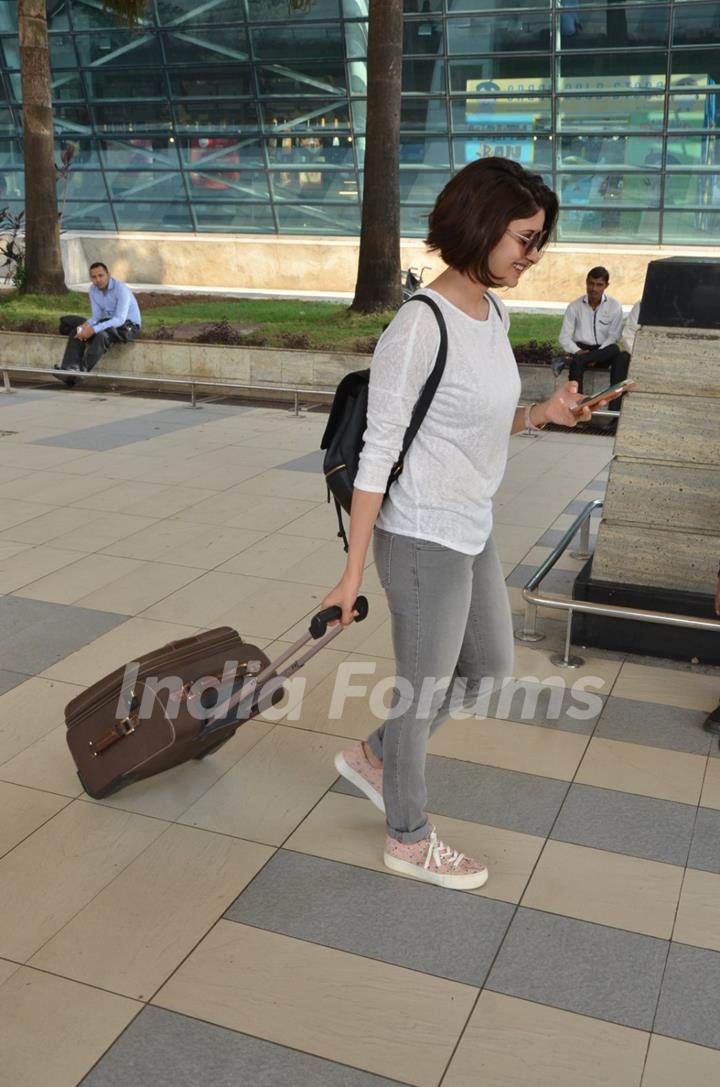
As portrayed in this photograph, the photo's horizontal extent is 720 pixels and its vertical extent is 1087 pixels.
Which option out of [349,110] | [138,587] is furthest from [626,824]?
Answer: [349,110]

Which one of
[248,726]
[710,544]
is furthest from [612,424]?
[248,726]

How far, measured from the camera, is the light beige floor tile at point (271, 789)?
3445mm

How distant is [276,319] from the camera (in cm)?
1516

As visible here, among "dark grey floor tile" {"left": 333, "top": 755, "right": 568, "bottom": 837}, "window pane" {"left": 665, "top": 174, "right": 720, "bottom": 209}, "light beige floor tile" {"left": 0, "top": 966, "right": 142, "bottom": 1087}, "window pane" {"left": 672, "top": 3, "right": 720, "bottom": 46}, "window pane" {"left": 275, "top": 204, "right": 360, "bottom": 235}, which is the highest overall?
"window pane" {"left": 672, "top": 3, "right": 720, "bottom": 46}

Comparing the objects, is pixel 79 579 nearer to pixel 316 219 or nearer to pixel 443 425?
pixel 443 425

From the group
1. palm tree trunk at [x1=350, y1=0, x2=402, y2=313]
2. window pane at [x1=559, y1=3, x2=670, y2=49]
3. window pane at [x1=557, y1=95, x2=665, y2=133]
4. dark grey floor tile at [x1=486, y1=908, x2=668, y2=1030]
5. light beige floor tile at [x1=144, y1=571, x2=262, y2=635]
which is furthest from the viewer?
window pane at [x1=557, y1=95, x2=665, y2=133]

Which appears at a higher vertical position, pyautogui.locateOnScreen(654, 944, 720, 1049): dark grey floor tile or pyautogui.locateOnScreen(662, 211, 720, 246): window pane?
pyautogui.locateOnScreen(662, 211, 720, 246): window pane

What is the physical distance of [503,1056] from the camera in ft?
8.19

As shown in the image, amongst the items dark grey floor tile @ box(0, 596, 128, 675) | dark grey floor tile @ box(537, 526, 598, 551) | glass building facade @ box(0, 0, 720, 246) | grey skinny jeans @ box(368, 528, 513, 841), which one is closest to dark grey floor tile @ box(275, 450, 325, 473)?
dark grey floor tile @ box(537, 526, 598, 551)

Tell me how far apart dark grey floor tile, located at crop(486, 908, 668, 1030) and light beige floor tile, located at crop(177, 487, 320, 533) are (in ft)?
13.2

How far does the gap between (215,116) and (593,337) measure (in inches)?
701

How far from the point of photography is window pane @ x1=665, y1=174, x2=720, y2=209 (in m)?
22.2

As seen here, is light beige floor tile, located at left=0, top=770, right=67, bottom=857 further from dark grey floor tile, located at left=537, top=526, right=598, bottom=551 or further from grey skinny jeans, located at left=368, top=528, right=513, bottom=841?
dark grey floor tile, located at left=537, top=526, right=598, bottom=551

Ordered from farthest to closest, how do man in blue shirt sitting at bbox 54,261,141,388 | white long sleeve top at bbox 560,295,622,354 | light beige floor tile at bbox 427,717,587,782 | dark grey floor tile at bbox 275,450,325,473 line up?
man in blue shirt sitting at bbox 54,261,141,388 → white long sleeve top at bbox 560,295,622,354 → dark grey floor tile at bbox 275,450,325,473 → light beige floor tile at bbox 427,717,587,782
